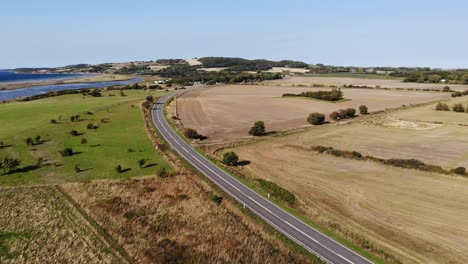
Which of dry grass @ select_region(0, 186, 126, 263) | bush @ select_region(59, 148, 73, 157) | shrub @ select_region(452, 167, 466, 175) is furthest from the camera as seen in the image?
bush @ select_region(59, 148, 73, 157)

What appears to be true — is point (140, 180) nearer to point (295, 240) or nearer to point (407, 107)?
point (295, 240)

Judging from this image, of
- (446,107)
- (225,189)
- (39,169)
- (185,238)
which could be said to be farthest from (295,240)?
(446,107)

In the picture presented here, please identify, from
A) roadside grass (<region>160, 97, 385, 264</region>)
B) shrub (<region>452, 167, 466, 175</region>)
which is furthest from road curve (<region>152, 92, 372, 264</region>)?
shrub (<region>452, 167, 466, 175</region>)

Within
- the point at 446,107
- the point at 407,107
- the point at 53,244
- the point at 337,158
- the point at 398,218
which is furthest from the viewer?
the point at 407,107

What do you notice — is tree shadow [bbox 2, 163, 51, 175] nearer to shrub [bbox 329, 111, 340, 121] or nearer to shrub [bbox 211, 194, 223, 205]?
shrub [bbox 211, 194, 223, 205]

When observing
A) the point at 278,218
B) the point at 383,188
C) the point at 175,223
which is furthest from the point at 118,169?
the point at 383,188

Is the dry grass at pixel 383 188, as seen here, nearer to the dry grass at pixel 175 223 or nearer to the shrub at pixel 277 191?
the shrub at pixel 277 191
